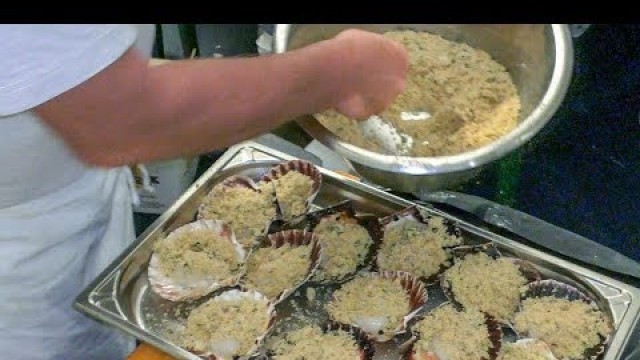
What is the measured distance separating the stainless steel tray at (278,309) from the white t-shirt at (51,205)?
2.5 inches

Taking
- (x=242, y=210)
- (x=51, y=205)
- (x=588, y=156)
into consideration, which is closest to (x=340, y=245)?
(x=242, y=210)

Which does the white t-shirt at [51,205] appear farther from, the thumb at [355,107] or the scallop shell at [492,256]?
the scallop shell at [492,256]

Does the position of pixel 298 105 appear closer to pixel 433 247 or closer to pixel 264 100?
pixel 264 100

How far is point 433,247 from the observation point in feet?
3.61

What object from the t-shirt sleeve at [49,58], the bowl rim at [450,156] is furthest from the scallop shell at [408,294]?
the t-shirt sleeve at [49,58]

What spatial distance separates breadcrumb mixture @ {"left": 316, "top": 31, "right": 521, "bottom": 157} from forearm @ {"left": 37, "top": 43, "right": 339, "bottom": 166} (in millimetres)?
168

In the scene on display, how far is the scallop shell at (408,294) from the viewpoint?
101cm

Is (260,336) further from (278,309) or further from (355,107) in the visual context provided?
(355,107)

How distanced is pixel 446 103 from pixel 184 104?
42 centimetres

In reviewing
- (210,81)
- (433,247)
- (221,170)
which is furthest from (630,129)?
(210,81)

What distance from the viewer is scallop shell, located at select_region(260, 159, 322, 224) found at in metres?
1.16

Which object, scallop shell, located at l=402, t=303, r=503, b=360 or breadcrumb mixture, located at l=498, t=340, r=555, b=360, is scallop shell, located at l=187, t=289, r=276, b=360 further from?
breadcrumb mixture, located at l=498, t=340, r=555, b=360

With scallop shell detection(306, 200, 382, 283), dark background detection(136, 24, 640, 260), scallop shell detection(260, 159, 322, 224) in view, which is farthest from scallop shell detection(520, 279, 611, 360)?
dark background detection(136, 24, 640, 260)
